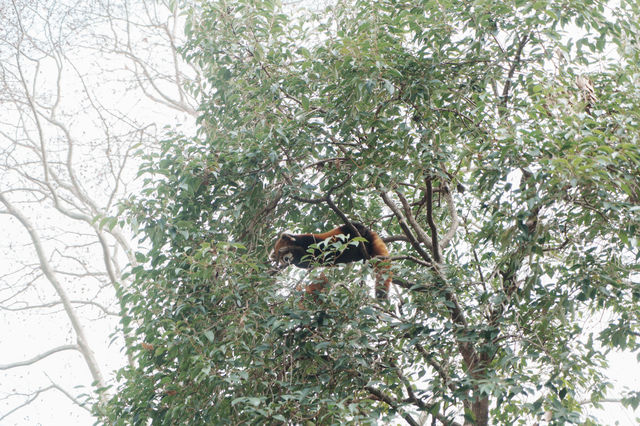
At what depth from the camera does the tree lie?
2.81 meters

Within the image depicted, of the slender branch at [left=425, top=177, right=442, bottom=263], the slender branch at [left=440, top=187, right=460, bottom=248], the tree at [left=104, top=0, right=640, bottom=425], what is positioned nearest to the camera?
the tree at [left=104, top=0, right=640, bottom=425]

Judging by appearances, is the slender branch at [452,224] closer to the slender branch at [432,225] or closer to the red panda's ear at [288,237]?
the slender branch at [432,225]

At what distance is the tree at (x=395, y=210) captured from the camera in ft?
9.22

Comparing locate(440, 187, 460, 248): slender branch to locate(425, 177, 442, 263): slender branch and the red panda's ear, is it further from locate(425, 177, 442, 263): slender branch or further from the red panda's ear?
the red panda's ear

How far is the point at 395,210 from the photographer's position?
12.9ft

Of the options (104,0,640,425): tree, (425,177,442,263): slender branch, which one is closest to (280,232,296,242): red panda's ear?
(104,0,640,425): tree

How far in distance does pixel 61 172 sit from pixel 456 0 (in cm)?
727

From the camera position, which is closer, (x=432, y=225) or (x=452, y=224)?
(x=432, y=225)

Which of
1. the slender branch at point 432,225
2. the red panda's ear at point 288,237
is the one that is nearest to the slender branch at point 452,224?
the slender branch at point 432,225

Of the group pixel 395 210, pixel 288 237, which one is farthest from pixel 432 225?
pixel 288 237

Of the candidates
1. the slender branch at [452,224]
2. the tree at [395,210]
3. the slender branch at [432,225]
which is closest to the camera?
the tree at [395,210]

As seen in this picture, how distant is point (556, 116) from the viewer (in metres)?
2.99

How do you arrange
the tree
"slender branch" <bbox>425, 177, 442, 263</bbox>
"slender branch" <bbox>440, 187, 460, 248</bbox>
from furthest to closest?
"slender branch" <bbox>440, 187, 460, 248</bbox> < "slender branch" <bbox>425, 177, 442, 263</bbox> < the tree

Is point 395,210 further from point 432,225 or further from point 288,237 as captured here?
point 288,237
